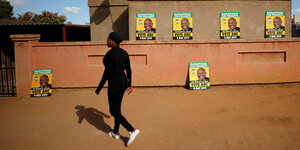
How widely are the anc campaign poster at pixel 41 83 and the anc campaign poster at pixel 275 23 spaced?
9.47 metres

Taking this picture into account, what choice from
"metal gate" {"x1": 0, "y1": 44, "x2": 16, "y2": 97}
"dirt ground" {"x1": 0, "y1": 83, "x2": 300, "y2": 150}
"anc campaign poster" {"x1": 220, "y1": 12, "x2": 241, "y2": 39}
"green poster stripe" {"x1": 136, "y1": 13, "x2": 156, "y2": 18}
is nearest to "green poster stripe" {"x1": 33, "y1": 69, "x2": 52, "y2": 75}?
"metal gate" {"x1": 0, "y1": 44, "x2": 16, "y2": 97}

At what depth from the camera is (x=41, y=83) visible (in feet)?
25.6

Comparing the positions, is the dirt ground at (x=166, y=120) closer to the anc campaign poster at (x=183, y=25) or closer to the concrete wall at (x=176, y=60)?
the concrete wall at (x=176, y=60)

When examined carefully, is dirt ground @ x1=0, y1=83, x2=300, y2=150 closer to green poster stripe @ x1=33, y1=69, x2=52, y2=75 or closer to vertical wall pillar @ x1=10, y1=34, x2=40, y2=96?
vertical wall pillar @ x1=10, y1=34, x2=40, y2=96

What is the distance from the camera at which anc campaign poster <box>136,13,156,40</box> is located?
9148mm

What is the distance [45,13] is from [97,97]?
3490 cm

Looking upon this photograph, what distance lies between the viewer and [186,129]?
4.43 metres

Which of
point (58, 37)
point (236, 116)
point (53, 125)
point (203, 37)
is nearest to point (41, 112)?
point (53, 125)

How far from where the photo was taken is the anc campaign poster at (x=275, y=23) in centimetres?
936

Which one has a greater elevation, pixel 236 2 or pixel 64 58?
pixel 236 2

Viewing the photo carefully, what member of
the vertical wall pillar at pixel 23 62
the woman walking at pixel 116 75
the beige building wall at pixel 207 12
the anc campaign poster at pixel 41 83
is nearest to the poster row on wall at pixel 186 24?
the beige building wall at pixel 207 12

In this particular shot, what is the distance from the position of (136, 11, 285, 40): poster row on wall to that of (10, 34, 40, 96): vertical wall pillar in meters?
4.28

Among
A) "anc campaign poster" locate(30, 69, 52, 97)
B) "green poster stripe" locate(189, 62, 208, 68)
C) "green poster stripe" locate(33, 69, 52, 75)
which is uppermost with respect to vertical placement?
"green poster stripe" locate(189, 62, 208, 68)

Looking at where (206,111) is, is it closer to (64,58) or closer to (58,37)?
(64,58)
